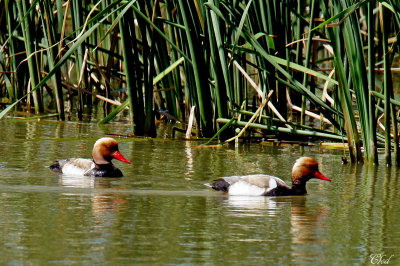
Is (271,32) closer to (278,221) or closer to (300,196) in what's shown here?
(300,196)

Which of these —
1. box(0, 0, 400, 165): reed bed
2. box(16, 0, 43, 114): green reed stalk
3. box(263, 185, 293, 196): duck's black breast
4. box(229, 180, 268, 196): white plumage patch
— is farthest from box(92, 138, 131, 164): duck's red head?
box(16, 0, 43, 114): green reed stalk

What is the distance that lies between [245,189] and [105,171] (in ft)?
4.43

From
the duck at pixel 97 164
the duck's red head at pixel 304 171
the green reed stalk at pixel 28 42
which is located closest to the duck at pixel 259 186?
the duck's red head at pixel 304 171

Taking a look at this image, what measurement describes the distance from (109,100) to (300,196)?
165 inches

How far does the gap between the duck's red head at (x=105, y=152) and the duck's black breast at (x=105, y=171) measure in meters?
0.07

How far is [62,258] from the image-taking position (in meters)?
4.21

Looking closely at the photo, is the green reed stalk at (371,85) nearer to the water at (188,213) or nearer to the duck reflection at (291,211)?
the water at (188,213)

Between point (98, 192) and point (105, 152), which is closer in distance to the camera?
point (98, 192)

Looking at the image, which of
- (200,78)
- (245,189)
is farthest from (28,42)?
(245,189)

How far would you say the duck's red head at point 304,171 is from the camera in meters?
6.47

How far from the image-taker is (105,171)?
7.09m

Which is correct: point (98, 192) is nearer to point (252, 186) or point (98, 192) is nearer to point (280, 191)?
point (252, 186)

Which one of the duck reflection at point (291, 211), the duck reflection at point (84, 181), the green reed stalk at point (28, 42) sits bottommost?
the duck reflection at point (291, 211)

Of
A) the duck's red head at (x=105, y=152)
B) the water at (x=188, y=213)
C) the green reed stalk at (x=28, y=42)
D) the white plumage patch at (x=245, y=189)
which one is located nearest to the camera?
the water at (x=188, y=213)
